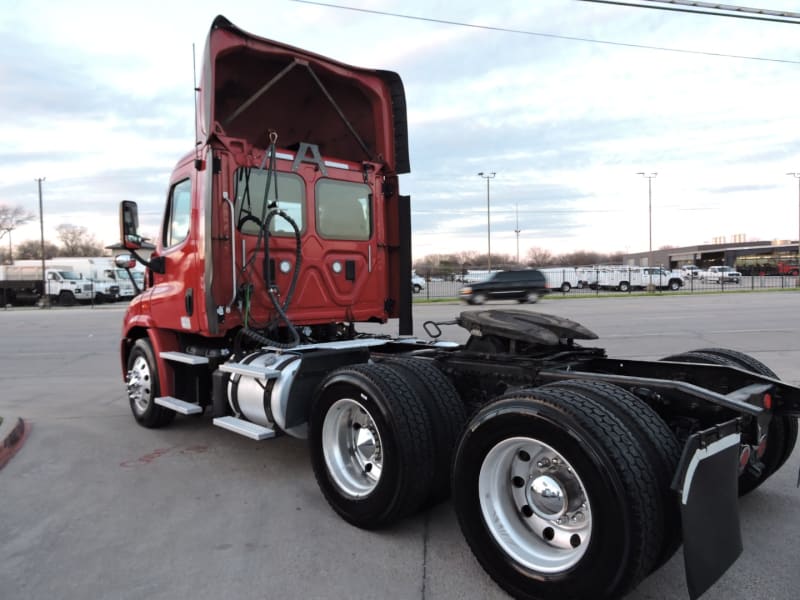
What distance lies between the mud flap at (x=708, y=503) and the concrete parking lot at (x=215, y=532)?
18.1 inches

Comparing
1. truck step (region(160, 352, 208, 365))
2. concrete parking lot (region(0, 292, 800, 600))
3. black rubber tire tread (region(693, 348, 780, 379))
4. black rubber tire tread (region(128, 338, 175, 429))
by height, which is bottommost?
concrete parking lot (region(0, 292, 800, 600))

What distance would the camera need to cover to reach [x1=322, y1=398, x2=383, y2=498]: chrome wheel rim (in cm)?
397

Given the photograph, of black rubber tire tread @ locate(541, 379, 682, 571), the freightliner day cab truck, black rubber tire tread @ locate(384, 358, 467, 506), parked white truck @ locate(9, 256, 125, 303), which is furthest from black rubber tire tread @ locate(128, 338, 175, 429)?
parked white truck @ locate(9, 256, 125, 303)

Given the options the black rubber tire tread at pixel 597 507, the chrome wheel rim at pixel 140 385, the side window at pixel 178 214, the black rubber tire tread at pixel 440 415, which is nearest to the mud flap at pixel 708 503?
the black rubber tire tread at pixel 597 507

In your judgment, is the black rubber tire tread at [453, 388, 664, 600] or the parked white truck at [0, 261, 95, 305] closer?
the black rubber tire tread at [453, 388, 664, 600]

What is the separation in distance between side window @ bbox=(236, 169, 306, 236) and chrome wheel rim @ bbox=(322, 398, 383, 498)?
2165 millimetres

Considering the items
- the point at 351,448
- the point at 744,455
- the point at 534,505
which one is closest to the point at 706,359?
the point at 744,455

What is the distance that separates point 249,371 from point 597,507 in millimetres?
2990

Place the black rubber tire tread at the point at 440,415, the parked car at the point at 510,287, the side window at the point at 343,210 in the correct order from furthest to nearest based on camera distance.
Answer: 1. the parked car at the point at 510,287
2. the side window at the point at 343,210
3. the black rubber tire tread at the point at 440,415

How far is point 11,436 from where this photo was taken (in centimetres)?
579

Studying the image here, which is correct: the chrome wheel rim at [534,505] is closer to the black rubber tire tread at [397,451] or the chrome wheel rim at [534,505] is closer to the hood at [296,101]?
the black rubber tire tread at [397,451]

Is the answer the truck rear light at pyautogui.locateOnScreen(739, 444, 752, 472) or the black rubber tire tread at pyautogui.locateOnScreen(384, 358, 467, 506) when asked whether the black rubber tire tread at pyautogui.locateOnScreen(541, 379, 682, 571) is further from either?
the black rubber tire tread at pyautogui.locateOnScreen(384, 358, 467, 506)

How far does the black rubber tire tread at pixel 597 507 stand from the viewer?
251cm

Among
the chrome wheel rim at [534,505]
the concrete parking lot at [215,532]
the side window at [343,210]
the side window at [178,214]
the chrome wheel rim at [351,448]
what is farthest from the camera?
the side window at [343,210]
